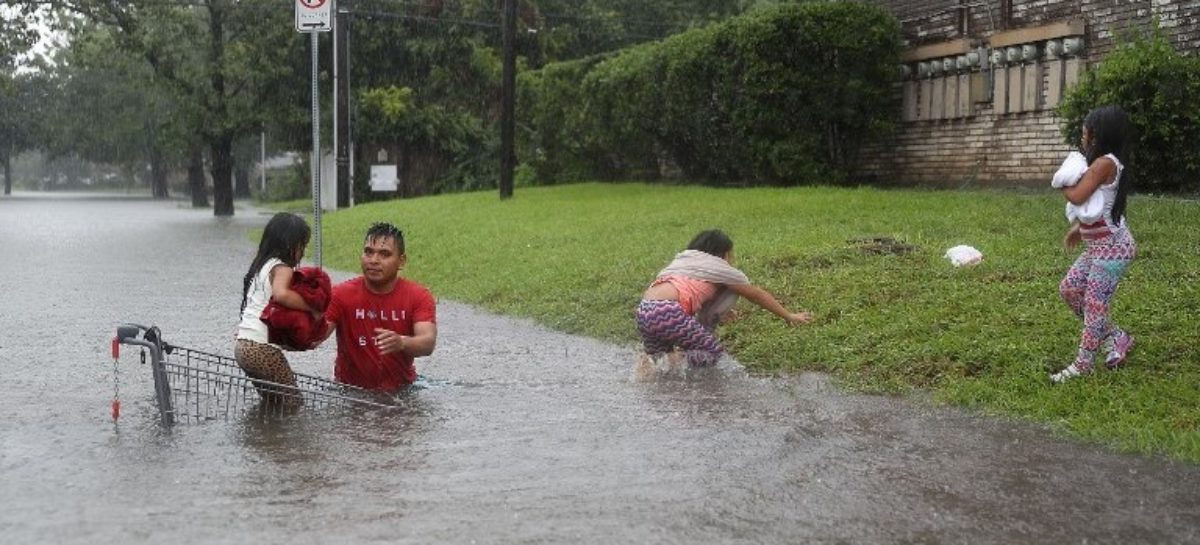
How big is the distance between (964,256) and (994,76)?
28.0 feet

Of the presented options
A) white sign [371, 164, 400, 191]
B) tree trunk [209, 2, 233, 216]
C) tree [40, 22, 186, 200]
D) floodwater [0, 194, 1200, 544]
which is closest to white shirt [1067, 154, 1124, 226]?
floodwater [0, 194, 1200, 544]

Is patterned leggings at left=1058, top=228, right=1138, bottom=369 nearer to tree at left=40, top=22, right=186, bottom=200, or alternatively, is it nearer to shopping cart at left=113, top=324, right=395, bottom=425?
shopping cart at left=113, top=324, right=395, bottom=425

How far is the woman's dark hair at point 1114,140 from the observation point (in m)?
6.61

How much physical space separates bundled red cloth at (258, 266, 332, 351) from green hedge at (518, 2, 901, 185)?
44.9 feet

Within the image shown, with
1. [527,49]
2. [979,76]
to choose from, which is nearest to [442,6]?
[527,49]

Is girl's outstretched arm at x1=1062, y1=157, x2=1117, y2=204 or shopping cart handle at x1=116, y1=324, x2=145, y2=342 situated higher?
girl's outstretched arm at x1=1062, y1=157, x2=1117, y2=204

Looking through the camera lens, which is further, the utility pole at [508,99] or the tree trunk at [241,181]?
the tree trunk at [241,181]

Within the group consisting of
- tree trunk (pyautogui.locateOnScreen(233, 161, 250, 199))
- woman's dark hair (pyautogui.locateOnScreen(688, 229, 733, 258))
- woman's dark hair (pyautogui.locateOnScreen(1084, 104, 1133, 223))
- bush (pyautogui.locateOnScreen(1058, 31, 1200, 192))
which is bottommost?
tree trunk (pyautogui.locateOnScreen(233, 161, 250, 199))

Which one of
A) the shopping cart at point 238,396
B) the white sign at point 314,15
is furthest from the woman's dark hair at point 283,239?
the white sign at point 314,15

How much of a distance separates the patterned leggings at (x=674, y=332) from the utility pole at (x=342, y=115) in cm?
2304

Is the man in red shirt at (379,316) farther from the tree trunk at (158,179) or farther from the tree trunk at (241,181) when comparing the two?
the tree trunk at (158,179)

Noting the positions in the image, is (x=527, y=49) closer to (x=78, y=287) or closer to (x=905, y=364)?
(x=78, y=287)

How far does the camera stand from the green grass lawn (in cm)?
659

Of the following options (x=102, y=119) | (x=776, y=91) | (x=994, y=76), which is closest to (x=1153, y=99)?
(x=994, y=76)
